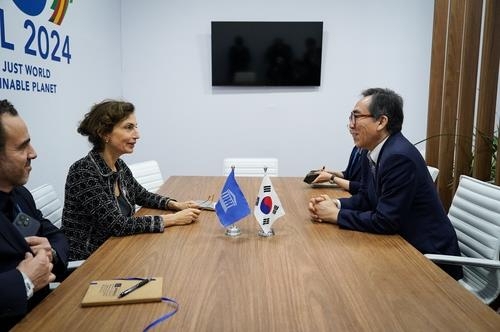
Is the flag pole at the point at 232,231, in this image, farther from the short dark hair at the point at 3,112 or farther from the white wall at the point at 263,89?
the white wall at the point at 263,89

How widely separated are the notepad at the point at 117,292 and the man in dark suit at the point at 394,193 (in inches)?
38.7

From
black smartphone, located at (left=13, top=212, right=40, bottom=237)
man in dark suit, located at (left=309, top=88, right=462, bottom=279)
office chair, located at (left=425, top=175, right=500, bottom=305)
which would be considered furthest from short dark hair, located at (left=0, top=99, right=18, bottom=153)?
office chair, located at (left=425, top=175, right=500, bottom=305)

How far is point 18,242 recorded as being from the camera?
1298 millimetres

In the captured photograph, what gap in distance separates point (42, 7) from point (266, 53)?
248 cm

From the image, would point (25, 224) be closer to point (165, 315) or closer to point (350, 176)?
point (165, 315)

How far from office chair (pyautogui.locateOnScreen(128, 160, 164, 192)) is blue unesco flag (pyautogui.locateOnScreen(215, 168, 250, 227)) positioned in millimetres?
1554

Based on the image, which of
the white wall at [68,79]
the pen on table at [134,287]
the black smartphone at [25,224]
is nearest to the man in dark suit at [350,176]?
the pen on table at [134,287]

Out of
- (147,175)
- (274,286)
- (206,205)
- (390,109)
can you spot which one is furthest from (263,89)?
(274,286)

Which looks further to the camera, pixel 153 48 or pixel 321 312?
pixel 153 48

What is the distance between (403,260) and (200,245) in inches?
30.4

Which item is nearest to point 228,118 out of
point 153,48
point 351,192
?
point 153,48

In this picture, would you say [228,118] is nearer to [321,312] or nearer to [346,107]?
[346,107]

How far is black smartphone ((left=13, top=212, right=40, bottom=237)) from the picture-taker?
1447 millimetres

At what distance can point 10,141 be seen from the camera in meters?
1.41
